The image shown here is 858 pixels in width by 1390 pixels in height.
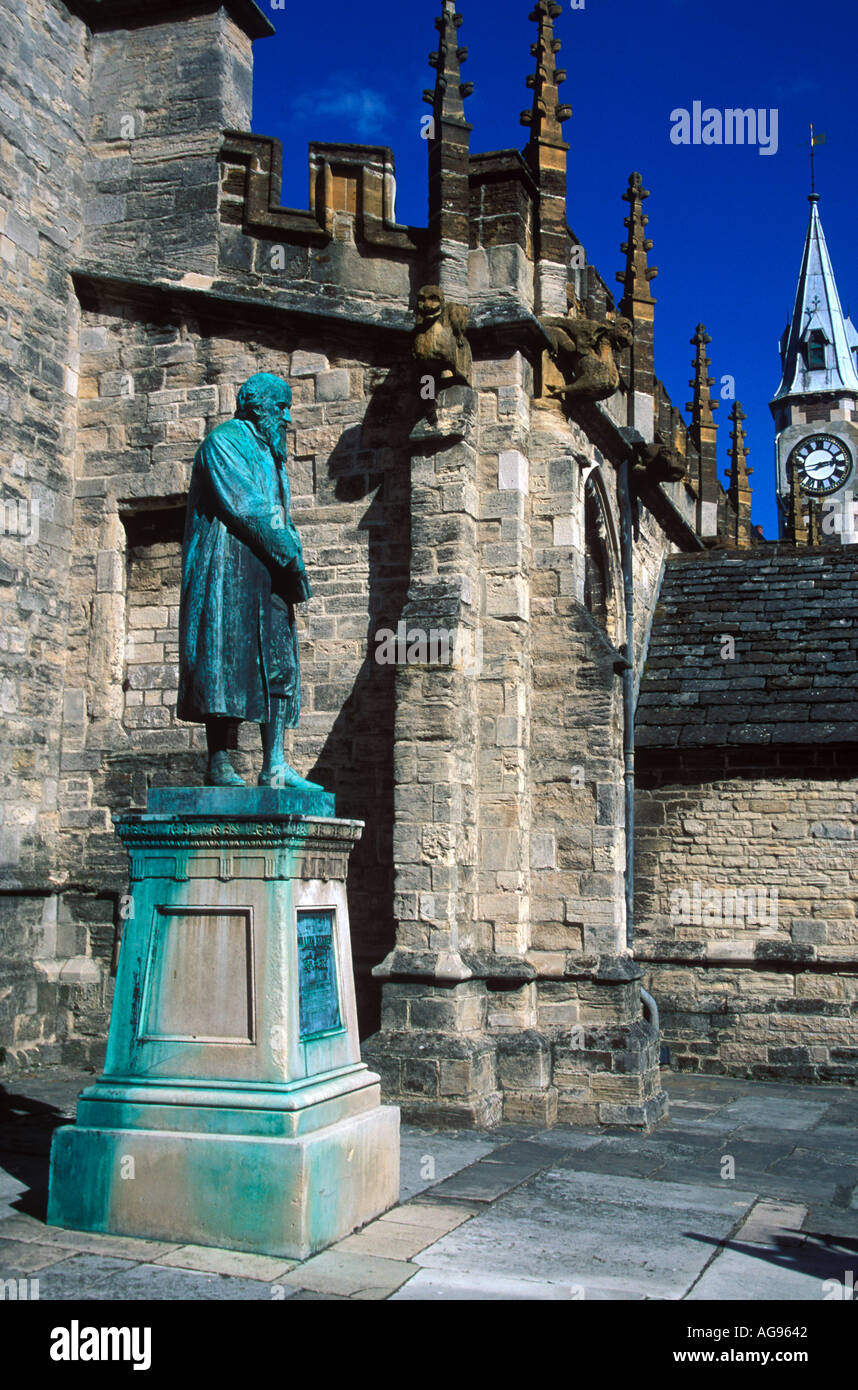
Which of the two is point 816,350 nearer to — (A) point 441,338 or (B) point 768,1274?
(A) point 441,338

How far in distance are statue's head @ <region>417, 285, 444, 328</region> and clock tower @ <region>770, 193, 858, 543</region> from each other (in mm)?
46913

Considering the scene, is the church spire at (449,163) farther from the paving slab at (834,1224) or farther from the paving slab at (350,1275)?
the paving slab at (350,1275)

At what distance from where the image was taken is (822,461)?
5497cm

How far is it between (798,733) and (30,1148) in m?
7.55

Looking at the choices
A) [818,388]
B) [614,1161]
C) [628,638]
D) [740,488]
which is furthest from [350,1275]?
[818,388]

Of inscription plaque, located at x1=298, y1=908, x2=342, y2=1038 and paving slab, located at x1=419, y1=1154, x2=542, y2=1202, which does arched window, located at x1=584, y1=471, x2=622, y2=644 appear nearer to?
paving slab, located at x1=419, y1=1154, x2=542, y2=1202

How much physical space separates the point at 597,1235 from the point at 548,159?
26.4ft

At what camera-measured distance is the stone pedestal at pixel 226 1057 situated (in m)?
5.37

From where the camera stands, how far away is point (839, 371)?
5588 centimetres

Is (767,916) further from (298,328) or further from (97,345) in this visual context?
(97,345)

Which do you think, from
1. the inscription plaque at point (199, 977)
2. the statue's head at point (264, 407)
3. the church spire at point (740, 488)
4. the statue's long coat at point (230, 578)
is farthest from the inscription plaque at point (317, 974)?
the church spire at point (740, 488)

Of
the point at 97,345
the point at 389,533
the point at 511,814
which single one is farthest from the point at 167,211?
the point at 511,814

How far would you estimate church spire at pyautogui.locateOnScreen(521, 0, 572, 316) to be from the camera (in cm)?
1009
